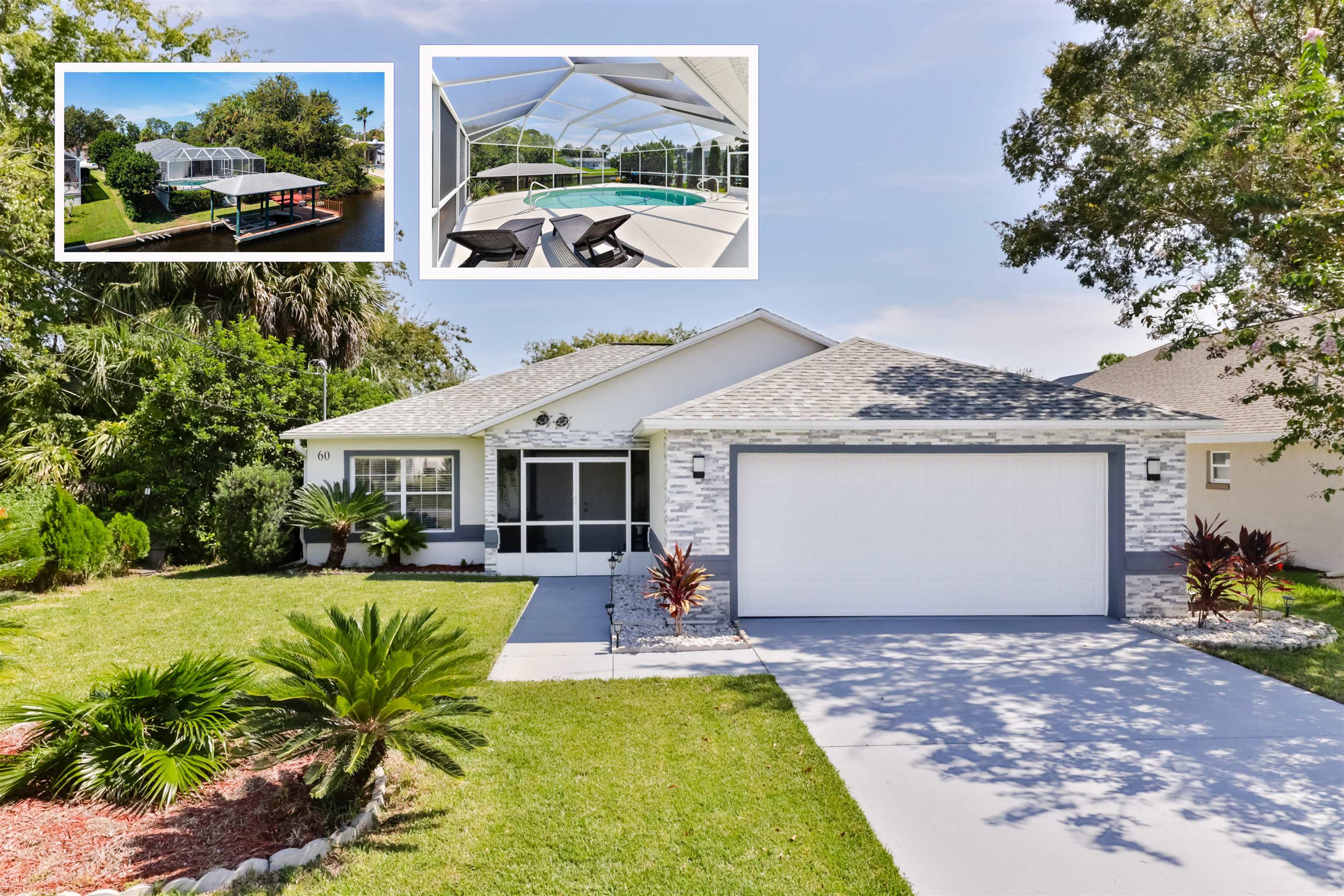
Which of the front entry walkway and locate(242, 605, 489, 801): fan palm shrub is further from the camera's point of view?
the front entry walkway

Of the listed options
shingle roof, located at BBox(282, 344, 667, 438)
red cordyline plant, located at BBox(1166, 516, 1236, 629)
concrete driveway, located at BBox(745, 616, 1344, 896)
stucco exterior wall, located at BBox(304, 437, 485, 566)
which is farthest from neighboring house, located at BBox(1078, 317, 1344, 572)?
stucco exterior wall, located at BBox(304, 437, 485, 566)

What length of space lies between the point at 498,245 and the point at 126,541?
1172cm

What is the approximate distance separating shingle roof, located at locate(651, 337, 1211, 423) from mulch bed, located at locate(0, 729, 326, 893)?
248 inches

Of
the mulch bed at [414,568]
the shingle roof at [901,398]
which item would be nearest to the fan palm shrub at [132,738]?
the shingle roof at [901,398]

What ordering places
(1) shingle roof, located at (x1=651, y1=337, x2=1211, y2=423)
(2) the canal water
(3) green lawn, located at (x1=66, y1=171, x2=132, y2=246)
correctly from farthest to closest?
(1) shingle roof, located at (x1=651, y1=337, x2=1211, y2=423) → (3) green lawn, located at (x1=66, y1=171, x2=132, y2=246) → (2) the canal water

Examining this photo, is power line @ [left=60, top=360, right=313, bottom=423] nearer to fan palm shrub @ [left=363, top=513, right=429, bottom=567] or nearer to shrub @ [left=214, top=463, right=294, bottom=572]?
shrub @ [left=214, top=463, right=294, bottom=572]

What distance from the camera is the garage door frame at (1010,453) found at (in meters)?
10.1

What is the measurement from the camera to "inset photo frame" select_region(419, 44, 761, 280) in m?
7.47

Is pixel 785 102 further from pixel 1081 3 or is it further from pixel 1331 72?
pixel 1331 72

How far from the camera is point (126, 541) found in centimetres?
1447

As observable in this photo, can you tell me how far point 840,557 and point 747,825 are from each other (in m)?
6.00

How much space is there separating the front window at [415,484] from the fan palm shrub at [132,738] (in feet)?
33.0

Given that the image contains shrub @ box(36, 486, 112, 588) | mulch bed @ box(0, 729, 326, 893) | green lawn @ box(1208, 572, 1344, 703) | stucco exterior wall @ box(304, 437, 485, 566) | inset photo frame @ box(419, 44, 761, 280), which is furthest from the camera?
stucco exterior wall @ box(304, 437, 485, 566)

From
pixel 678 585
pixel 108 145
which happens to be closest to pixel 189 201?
pixel 108 145
